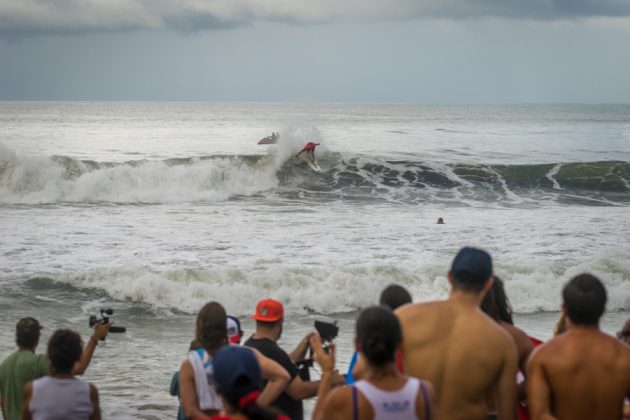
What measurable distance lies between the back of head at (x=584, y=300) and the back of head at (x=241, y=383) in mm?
1518

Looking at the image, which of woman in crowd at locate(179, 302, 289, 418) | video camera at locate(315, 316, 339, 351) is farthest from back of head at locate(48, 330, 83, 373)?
video camera at locate(315, 316, 339, 351)

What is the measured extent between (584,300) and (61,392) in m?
2.51

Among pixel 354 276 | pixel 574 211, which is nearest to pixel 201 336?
pixel 354 276

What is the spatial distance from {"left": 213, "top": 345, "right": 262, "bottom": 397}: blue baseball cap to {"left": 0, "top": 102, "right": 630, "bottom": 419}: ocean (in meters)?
4.75

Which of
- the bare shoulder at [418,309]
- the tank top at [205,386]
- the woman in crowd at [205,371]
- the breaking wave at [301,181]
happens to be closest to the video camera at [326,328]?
the woman in crowd at [205,371]

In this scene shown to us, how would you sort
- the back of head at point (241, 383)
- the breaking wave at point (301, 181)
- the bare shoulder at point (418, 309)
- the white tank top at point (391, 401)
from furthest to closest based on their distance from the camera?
1. the breaking wave at point (301, 181)
2. the bare shoulder at point (418, 309)
3. the white tank top at point (391, 401)
4. the back of head at point (241, 383)

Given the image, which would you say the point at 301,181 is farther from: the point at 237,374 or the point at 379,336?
the point at 237,374

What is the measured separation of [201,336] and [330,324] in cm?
77

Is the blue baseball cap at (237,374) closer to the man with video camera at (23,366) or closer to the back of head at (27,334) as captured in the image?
the man with video camera at (23,366)

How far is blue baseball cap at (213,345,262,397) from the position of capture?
295cm

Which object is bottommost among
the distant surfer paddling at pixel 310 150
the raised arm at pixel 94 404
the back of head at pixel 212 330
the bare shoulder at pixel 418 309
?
the raised arm at pixel 94 404

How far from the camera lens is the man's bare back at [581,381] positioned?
3.69 m

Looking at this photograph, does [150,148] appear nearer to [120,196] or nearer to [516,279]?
[120,196]

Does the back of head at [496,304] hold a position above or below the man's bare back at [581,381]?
above
